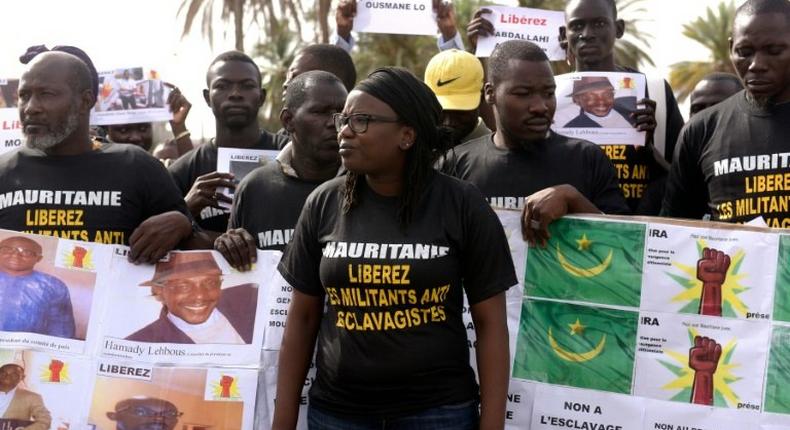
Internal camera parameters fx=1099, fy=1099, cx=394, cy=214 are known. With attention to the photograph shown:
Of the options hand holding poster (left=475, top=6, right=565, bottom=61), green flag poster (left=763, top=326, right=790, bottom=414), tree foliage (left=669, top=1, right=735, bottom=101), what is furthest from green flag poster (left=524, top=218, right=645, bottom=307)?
tree foliage (left=669, top=1, right=735, bottom=101)

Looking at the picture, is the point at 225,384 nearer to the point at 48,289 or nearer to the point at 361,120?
the point at 48,289

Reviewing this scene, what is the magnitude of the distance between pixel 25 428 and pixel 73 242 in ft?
2.59

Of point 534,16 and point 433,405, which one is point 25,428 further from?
point 534,16

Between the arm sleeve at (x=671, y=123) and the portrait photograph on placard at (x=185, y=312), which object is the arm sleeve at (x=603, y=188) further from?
the portrait photograph on placard at (x=185, y=312)

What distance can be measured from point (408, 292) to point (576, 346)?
105 cm

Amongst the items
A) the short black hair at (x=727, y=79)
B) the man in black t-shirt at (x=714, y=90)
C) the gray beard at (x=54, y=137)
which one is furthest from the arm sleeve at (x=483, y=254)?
the short black hair at (x=727, y=79)

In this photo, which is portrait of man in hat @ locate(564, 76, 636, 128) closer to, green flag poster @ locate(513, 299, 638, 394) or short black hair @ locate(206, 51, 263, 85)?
green flag poster @ locate(513, 299, 638, 394)

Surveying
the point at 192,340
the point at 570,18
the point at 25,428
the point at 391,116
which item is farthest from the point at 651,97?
the point at 25,428

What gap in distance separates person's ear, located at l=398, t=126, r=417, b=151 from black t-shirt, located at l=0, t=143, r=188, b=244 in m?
1.32

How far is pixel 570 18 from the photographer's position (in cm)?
609

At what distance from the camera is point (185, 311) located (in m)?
4.71

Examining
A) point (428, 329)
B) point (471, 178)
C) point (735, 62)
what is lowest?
point (428, 329)

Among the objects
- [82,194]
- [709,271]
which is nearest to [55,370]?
[82,194]

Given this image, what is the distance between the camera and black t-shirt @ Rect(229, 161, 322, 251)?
4.77 m
